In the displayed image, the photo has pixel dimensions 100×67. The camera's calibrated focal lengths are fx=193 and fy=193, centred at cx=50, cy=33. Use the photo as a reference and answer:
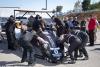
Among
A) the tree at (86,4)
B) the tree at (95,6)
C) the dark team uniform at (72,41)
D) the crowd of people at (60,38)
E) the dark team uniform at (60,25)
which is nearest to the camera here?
the crowd of people at (60,38)

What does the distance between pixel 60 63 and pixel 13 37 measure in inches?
162

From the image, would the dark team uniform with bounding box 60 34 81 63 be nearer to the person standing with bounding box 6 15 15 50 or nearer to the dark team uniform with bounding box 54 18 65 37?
the dark team uniform with bounding box 54 18 65 37

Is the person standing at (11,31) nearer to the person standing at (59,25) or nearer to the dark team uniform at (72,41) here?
the person standing at (59,25)

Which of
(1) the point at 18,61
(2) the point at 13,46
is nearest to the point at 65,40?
(1) the point at 18,61

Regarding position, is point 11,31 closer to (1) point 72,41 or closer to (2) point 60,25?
(2) point 60,25

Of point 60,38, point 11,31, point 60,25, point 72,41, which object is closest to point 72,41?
point 72,41

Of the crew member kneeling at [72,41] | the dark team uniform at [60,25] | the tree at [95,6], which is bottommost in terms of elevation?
the crew member kneeling at [72,41]

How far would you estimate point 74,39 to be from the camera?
7449 millimetres

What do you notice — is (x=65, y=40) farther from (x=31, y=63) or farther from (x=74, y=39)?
(x=31, y=63)

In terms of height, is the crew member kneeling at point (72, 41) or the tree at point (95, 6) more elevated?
the tree at point (95, 6)

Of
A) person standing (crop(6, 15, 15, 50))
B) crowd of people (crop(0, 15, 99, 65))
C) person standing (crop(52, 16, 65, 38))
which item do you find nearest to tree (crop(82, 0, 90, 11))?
crowd of people (crop(0, 15, 99, 65))

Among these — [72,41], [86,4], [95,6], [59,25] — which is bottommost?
[72,41]

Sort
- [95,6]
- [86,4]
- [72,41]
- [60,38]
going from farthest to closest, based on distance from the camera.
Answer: [86,4]
[95,6]
[60,38]
[72,41]

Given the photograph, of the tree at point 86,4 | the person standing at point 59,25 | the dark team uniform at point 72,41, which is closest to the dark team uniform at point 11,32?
the person standing at point 59,25
